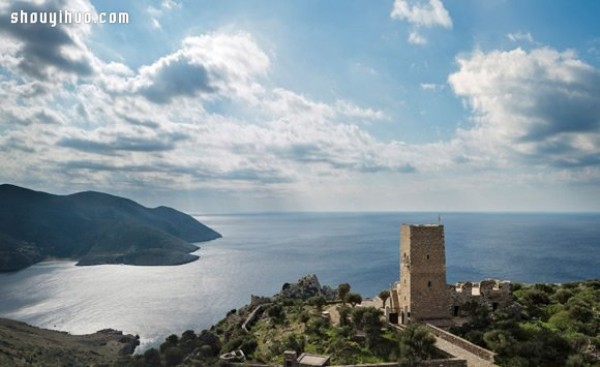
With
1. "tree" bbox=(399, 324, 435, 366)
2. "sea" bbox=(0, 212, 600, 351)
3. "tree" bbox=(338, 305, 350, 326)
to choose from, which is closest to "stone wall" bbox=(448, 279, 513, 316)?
"tree" bbox=(399, 324, 435, 366)

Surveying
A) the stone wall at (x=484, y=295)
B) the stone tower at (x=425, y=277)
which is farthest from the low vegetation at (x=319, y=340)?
the stone wall at (x=484, y=295)

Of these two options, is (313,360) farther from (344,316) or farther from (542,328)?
(542,328)

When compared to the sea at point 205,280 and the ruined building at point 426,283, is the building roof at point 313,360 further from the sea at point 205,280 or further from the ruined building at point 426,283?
the sea at point 205,280

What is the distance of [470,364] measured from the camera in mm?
25766

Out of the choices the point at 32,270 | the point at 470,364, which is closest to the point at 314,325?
the point at 470,364

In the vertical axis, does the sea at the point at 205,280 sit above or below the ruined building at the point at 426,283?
below

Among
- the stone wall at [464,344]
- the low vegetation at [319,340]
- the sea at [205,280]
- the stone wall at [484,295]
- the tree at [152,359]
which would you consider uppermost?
the stone wall at [484,295]

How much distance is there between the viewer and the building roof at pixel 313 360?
26.3 m

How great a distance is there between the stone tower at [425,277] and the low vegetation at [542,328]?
2439 mm

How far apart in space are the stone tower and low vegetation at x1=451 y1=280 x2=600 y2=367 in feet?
8.00

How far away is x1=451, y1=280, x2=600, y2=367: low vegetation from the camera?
25328mm

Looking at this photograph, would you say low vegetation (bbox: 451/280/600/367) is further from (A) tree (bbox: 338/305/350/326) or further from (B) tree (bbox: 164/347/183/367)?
(B) tree (bbox: 164/347/183/367)

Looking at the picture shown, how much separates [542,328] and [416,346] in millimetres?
10144

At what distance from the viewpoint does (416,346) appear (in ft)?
89.1
